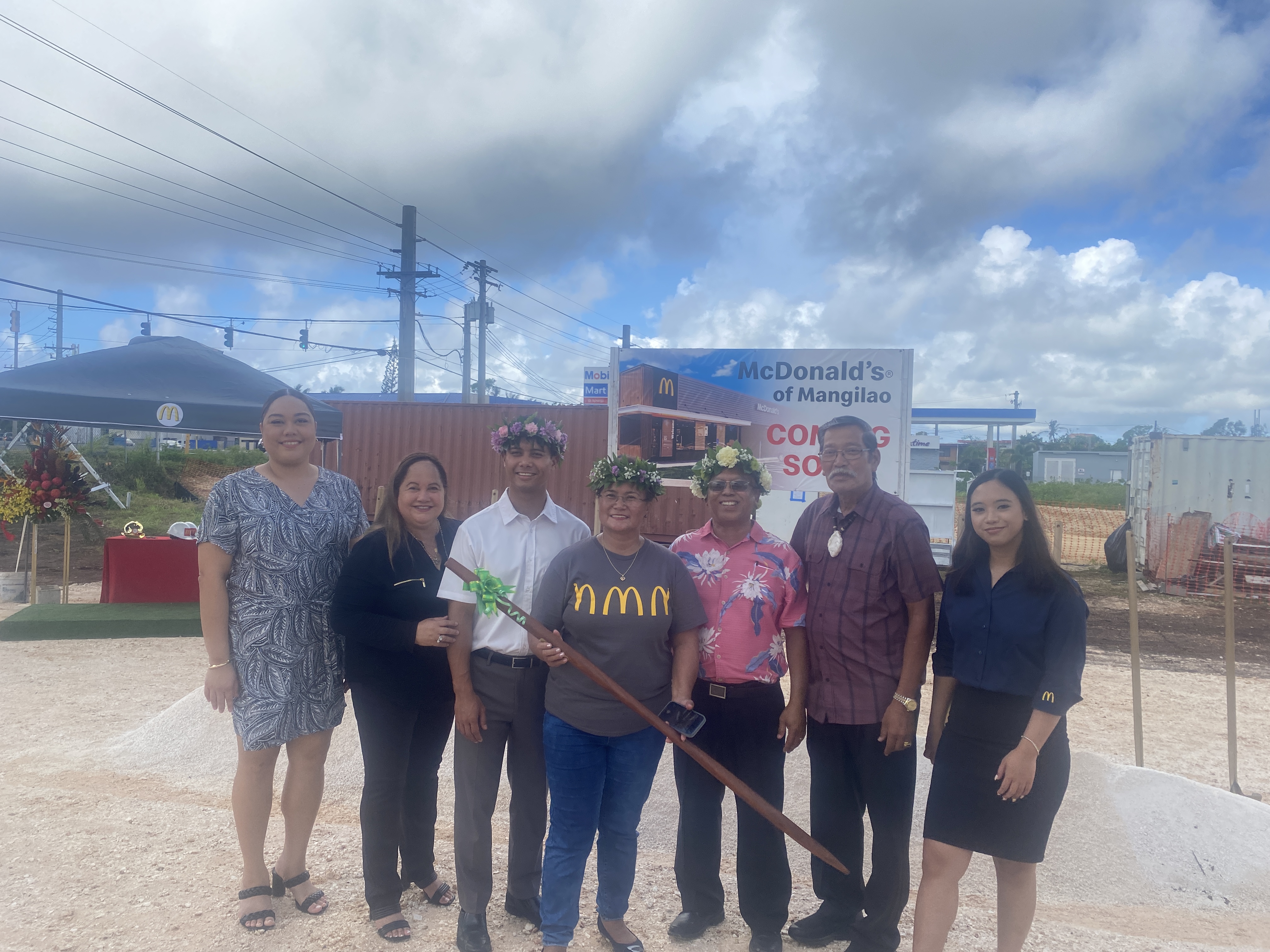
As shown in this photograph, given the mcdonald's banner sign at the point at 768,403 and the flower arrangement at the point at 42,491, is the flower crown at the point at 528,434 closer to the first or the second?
the mcdonald's banner sign at the point at 768,403

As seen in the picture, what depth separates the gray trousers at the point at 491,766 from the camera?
2.84m

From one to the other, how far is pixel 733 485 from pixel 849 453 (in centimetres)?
46

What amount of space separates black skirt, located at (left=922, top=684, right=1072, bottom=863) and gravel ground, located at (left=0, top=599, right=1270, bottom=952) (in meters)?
0.75

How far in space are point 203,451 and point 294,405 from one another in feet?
97.8

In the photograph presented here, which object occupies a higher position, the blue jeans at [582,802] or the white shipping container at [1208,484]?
the white shipping container at [1208,484]

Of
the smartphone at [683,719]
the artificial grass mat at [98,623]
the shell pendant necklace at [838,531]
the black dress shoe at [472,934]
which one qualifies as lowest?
the black dress shoe at [472,934]

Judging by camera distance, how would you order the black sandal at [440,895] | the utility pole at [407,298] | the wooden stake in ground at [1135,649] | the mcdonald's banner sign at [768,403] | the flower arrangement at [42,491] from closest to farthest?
1. the black sandal at [440,895]
2. the wooden stake in ground at [1135,649]
3. the mcdonald's banner sign at [768,403]
4. the flower arrangement at [42,491]
5. the utility pole at [407,298]

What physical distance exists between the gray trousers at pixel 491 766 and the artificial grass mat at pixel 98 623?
5835 millimetres

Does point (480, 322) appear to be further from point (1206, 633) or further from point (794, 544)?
point (794, 544)

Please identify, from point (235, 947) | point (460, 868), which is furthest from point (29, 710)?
point (460, 868)

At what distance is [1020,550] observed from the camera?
2.56 metres

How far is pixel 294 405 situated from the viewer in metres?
3.10

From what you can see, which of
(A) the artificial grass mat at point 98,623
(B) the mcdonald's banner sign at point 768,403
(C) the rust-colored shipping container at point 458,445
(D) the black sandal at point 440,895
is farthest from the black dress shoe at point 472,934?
(C) the rust-colored shipping container at point 458,445

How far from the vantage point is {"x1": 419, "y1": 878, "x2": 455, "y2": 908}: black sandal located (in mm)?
3113
